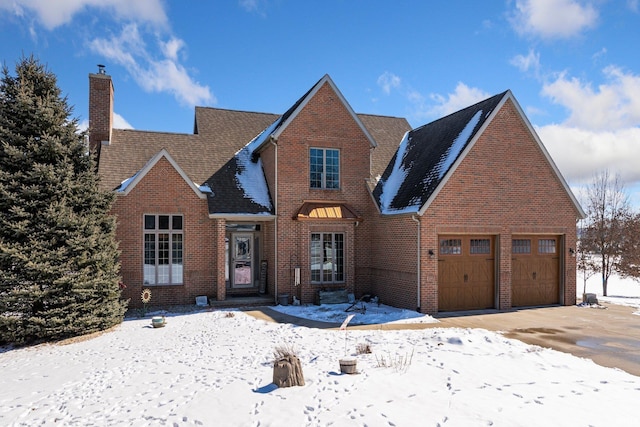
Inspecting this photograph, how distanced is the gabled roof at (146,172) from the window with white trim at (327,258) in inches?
181

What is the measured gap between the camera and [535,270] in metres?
16.5

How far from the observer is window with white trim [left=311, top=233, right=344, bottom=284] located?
17.0 m

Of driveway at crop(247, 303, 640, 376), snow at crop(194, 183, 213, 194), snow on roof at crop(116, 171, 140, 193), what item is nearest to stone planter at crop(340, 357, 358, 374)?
driveway at crop(247, 303, 640, 376)

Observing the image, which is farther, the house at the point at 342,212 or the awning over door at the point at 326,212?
the awning over door at the point at 326,212

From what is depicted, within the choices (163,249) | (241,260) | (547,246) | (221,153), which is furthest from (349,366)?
(221,153)

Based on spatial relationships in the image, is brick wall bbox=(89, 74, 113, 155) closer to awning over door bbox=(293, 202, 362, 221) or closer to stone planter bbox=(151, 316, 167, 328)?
stone planter bbox=(151, 316, 167, 328)

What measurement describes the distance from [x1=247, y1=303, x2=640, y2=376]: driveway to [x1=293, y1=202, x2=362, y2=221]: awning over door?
Answer: 12.1 feet

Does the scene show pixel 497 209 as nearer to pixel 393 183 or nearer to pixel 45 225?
pixel 393 183

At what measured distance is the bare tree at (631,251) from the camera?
74.7 ft

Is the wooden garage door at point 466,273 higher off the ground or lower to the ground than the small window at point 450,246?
lower

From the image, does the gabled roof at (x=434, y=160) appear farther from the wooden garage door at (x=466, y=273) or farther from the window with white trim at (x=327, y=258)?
the window with white trim at (x=327, y=258)

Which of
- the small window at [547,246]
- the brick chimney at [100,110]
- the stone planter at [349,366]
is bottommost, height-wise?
the stone planter at [349,366]

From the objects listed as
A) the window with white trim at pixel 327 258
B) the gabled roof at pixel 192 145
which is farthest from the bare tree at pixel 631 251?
the gabled roof at pixel 192 145

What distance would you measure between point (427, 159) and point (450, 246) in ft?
12.1
